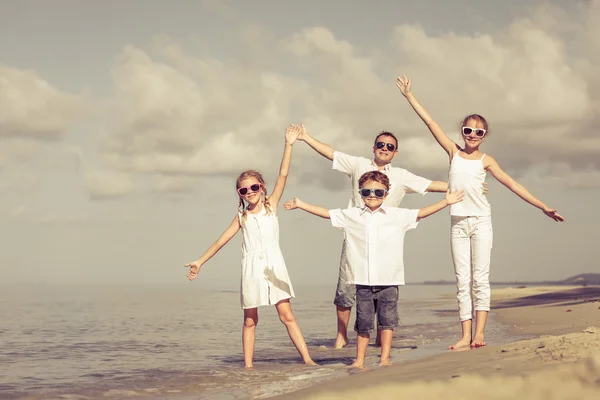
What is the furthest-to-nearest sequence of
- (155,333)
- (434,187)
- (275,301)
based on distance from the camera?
(155,333) → (434,187) → (275,301)

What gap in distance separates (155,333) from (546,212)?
824cm

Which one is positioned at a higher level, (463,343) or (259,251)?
(259,251)

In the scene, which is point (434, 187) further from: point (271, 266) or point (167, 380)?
point (167, 380)

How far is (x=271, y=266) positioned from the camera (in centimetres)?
768

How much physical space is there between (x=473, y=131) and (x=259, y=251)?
2.66 meters

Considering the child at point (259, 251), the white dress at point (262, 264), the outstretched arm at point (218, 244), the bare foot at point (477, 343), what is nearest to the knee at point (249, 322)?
the child at point (259, 251)

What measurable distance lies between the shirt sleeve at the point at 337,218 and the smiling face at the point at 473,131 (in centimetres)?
179

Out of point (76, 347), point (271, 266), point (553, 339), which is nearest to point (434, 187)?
point (271, 266)

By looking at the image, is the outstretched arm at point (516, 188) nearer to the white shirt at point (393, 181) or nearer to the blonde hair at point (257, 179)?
the white shirt at point (393, 181)

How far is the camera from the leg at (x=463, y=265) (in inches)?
313

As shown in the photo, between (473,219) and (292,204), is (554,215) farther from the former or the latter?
(292,204)

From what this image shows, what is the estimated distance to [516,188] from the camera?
8102 mm

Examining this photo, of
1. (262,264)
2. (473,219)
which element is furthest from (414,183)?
(262,264)

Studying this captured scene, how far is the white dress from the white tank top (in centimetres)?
196
